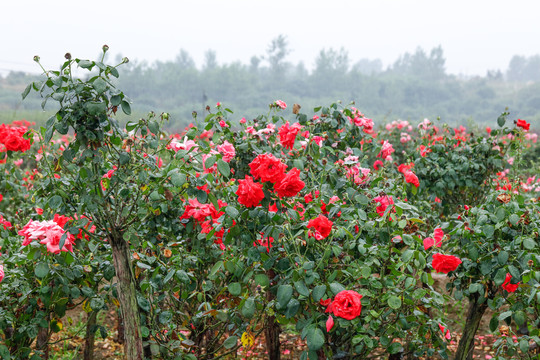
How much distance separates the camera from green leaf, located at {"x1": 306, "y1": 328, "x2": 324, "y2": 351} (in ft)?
4.62

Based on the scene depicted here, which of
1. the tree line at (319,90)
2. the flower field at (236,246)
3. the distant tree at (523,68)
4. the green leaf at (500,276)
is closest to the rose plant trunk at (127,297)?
the flower field at (236,246)

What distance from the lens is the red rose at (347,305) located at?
1392 millimetres

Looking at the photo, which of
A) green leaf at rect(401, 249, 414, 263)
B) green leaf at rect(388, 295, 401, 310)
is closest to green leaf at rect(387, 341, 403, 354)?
green leaf at rect(388, 295, 401, 310)

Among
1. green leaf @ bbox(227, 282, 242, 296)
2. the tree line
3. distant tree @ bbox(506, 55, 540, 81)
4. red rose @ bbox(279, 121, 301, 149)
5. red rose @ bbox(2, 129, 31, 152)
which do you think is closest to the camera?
green leaf @ bbox(227, 282, 242, 296)

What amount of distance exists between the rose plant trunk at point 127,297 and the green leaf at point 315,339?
61 cm

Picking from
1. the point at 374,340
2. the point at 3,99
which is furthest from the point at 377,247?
the point at 3,99

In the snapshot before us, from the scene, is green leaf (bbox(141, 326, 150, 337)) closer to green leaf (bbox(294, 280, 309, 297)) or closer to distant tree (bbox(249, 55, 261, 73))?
green leaf (bbox(294, 280, 309, 297))

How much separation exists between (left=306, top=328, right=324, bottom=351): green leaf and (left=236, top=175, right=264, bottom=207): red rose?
42cm

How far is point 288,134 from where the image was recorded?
1988 millimetres

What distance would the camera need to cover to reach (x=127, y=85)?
118ft

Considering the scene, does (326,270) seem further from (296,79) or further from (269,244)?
(296,79)

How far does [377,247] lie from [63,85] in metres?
1.12

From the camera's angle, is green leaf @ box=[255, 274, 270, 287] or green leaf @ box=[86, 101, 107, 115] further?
green leaf @ box=[255, 274, 270, 287]

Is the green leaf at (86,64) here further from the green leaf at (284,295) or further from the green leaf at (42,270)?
the green leaf at (284,295)
